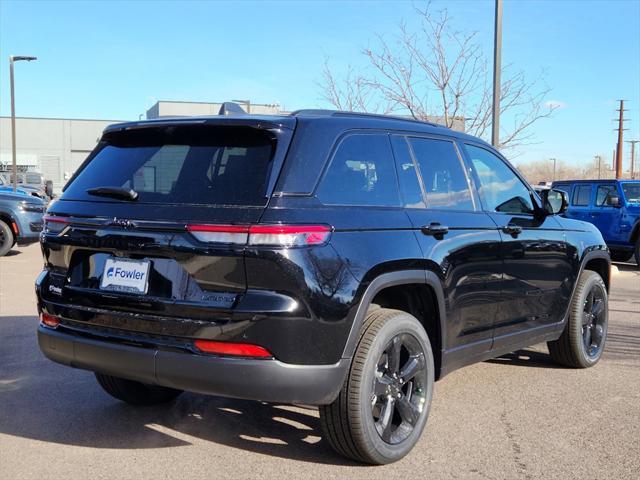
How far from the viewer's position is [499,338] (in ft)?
15.4

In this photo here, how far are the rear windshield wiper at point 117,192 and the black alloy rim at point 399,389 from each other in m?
1.58

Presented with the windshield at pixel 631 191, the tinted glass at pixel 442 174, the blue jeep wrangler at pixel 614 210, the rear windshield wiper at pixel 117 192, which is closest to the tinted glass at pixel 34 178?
the blue jeep wrangler at pixel 614 210

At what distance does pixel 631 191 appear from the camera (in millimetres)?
14875

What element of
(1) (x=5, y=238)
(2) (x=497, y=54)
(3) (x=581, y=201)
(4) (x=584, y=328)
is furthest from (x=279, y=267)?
(3) (x=581, y=201)

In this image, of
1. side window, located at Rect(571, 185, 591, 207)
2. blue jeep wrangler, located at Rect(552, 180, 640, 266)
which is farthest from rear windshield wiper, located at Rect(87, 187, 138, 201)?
side window, located at Rect(571, 185, 591, 207)

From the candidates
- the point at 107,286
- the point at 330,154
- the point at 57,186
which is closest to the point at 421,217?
the point at 330,154

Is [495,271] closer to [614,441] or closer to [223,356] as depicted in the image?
[614,441]

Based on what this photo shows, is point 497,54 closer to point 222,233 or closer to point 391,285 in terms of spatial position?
point 391,285

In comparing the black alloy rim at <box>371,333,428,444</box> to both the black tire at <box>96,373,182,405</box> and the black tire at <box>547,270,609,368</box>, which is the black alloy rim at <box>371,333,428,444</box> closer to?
the black tire at <box>96,373,182,405</box>

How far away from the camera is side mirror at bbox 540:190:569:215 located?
5.33 m

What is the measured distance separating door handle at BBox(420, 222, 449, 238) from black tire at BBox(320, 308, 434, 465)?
0.51 metres

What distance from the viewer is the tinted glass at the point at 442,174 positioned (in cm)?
424

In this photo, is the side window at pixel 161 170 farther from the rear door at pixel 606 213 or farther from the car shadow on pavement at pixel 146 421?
the rear door at pixel 606 213

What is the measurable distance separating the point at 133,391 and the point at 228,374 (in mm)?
1683
